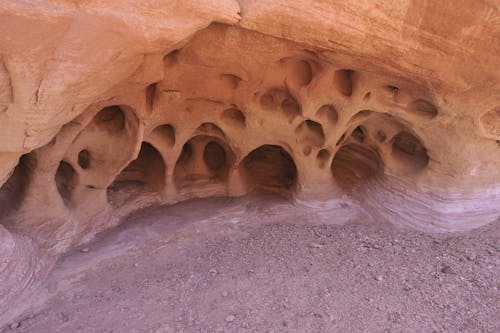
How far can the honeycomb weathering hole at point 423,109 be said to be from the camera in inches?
171

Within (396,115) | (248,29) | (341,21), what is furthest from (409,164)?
(248,29)

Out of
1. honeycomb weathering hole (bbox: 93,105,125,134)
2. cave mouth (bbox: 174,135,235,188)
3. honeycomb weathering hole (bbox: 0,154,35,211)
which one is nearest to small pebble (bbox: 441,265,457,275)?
cave mouth (bbox: 174,135,235,188)

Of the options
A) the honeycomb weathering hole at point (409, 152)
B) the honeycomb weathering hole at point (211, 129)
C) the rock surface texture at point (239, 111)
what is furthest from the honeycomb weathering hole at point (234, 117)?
the honeycomb weathering hole at point (409, 152)

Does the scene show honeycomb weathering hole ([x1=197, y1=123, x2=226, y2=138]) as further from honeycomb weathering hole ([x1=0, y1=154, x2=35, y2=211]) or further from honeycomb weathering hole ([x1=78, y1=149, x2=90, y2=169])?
honeycomb weathering hole ([x1=0, y1=154, x2=35, y2=211])

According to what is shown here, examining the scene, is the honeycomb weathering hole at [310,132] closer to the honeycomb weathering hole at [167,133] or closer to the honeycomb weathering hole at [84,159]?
the honeycomb weathering hole at [167,133]

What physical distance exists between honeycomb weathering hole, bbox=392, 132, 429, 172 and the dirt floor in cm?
80

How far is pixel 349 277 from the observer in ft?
11.8

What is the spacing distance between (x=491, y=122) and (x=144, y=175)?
3.81 m

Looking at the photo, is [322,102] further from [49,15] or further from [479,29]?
[49,15]

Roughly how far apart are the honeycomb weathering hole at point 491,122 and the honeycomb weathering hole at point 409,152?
64 centimetres

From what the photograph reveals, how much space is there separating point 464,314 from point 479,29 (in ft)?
7.18

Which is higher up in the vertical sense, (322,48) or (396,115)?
(322,48)

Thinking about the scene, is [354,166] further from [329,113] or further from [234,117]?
[234,117]

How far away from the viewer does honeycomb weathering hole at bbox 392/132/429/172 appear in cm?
482
